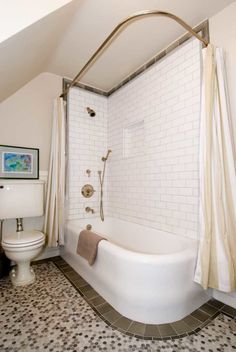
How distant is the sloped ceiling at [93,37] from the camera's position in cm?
151

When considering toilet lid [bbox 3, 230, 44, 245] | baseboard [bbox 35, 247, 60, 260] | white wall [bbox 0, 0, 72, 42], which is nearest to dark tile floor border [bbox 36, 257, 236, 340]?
toilet lid [bbox 3, 230, 44, 245]

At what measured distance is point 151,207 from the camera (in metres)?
2.30

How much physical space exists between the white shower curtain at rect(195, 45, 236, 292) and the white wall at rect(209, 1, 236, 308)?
10 cm

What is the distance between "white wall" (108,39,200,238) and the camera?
1.86 meters

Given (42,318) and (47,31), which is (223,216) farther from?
(47,31)

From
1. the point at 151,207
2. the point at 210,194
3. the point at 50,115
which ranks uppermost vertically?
the point at 50,115

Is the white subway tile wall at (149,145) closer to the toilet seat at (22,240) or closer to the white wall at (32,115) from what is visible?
the white wall at (32,115)

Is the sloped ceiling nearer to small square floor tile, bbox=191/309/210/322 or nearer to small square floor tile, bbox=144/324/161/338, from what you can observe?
small square floor tile, bbox=144/324/161/338

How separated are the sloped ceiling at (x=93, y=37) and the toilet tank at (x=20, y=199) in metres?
1.03

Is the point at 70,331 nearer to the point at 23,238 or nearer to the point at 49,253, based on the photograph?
the point at 23,238

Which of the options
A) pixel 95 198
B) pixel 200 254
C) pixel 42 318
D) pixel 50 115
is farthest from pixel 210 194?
pixel 50 115

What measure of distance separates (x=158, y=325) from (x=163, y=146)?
1644 millimetres

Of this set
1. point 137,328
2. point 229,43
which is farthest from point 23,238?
point 229,43

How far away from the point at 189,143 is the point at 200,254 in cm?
102
